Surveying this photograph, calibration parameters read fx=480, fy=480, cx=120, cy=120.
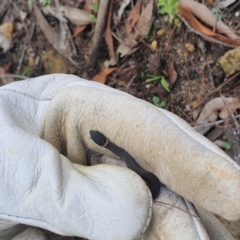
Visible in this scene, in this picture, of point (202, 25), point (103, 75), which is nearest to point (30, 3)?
point (103, 75)

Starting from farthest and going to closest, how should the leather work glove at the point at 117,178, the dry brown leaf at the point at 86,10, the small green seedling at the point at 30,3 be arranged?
the small green seedling at the point at 30,3 → the dry brown leaf at the point at 86,10 → the leather work glove at the point at 117,178

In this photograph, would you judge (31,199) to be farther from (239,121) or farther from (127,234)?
(239,121)

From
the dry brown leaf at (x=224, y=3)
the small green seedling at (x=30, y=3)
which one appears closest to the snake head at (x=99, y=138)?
the dry brown leaf at (x=224, y=3)

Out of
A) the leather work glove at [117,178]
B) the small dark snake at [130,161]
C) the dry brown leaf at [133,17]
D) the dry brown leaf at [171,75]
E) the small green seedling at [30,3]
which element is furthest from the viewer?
the small green seedling at [30,3]

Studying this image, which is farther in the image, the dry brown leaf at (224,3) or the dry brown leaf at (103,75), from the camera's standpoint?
the dry brown leaf at (103,75)

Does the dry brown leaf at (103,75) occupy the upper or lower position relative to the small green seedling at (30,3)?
lower

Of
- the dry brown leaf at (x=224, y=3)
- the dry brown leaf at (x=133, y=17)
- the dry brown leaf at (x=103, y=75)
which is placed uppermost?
the dry brown leaf at (x=224, y=3)

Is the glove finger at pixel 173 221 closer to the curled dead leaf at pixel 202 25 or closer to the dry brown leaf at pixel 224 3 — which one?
the curled dead leaf at pixel 202 25

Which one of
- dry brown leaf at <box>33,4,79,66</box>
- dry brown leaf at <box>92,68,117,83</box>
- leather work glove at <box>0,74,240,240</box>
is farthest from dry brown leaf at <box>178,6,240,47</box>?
leather work glove at <box>0,74,240,240</box>
